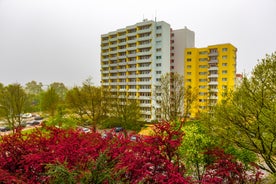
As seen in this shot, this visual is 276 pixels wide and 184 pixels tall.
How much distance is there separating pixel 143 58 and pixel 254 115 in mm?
31974

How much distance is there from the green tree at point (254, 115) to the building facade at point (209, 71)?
2384cm

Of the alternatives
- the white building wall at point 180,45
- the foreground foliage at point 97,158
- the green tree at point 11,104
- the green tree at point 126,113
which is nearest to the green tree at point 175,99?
the green tree at point 126,113

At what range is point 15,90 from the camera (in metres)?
26.8

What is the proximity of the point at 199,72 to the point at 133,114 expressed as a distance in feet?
63.8

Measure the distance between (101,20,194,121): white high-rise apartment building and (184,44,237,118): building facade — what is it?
9.65ft

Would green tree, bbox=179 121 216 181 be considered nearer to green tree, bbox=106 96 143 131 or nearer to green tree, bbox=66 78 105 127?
green tree, bbox=106 96 143 131

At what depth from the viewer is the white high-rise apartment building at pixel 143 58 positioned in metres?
38.2

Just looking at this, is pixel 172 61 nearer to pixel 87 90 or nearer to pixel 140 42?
pixel 140 42

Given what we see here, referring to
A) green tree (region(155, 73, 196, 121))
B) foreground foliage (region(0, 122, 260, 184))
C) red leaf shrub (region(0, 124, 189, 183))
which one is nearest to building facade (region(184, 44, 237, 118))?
green tree (region(155, 73, 196, 121))

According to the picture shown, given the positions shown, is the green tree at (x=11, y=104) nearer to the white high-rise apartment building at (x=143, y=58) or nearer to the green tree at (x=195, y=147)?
the white high-rise apartment building at (x=143, y=58)

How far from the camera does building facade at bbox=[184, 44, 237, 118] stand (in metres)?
36.1

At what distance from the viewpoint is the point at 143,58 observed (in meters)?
40.4

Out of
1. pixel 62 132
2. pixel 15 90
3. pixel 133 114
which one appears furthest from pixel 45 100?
pixel 62 132

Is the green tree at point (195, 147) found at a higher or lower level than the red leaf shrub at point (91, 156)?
lower
